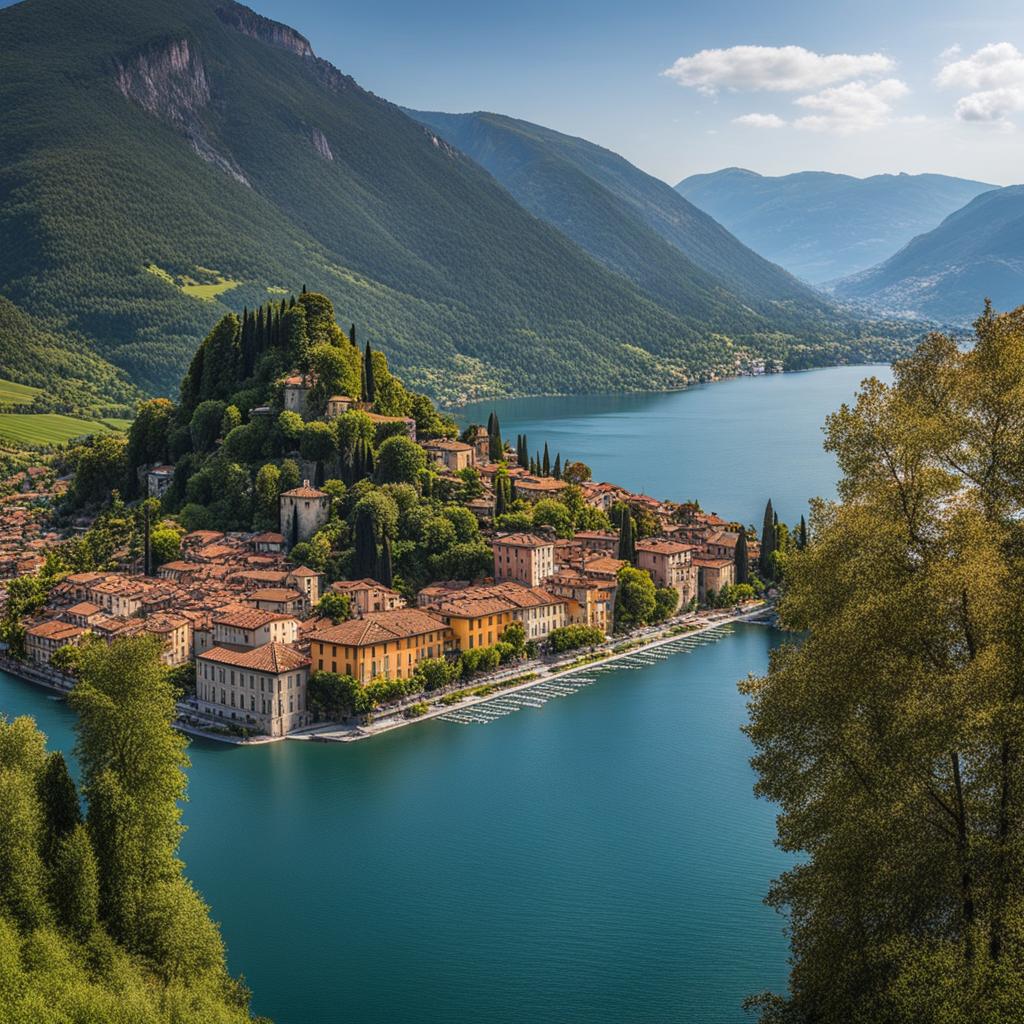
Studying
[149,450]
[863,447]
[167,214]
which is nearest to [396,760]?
[863,447]

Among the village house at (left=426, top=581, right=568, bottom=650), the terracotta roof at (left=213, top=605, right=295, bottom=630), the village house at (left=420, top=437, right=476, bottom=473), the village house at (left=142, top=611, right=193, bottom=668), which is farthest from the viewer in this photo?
the village house at (left=420, top=437, right=476, bottom=473)

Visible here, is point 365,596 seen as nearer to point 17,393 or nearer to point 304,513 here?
point 304,513

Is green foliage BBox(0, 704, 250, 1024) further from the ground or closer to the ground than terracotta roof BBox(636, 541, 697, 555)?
closer to the ground

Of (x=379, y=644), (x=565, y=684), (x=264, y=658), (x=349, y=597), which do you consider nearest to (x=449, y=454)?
(x=349, y=597)

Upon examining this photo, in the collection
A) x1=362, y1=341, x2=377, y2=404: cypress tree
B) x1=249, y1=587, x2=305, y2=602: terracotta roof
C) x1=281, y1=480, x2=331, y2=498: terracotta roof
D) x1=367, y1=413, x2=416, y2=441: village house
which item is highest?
x1=362, y1=341, x2=377, y2=404: cypress tree

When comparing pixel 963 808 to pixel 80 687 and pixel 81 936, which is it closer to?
pixel 81 936

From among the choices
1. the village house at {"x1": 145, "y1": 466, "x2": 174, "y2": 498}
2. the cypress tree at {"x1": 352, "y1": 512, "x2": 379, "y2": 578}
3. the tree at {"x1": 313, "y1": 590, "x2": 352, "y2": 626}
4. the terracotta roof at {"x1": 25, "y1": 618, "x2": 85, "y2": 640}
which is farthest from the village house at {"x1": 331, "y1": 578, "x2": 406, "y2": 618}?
the village house at {"x1": 145, "y1": 466, "x2": 174, "y2": 498}

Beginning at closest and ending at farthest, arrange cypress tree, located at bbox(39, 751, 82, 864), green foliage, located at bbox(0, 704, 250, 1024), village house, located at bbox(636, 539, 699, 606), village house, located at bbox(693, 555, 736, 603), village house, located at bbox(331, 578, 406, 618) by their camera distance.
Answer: green foliage, located at bbox(0, 704, 250, 1024) < cypress tree, located at bbox(39, 751, 82, 864) < village house, located at bbox(331, 578, 406, 618) < village house, located at bbox(636, 539, 699, 606) < village house, located at bbox(693, 555, 736, 603)

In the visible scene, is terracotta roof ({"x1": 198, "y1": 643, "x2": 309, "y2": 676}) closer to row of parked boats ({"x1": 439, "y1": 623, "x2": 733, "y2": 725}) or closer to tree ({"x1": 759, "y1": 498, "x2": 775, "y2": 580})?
row of parked boats ({"x1": 439, "y1": 623, "x2": 733, "y2": 725})
